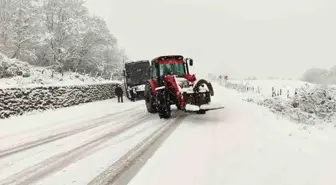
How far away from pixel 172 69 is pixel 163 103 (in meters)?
2.03

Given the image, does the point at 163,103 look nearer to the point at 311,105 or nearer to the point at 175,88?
the point at 175,88

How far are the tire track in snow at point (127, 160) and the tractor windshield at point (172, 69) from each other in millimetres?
3934

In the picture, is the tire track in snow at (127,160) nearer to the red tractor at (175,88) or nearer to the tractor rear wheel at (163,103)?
the red tractor at (175,88)

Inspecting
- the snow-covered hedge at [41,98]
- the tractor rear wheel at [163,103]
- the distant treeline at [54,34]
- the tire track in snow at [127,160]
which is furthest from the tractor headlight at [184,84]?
the distant treeline at [54,34]

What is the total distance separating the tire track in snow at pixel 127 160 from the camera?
5.71m

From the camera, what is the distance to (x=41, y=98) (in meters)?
18.9

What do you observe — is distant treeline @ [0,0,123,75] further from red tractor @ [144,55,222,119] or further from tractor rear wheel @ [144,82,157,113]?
red tractor @ [144,55,222,119]

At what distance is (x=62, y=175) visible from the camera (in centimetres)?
608

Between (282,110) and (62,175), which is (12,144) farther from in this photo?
(282,110)

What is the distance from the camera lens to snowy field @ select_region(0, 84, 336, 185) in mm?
5676

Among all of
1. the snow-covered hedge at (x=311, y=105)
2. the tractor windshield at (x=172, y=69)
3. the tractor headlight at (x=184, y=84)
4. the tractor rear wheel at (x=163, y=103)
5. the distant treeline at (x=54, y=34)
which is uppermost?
the distant treeline at (x=54, y=34)

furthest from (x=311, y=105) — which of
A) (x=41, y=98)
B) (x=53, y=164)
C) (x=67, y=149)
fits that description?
(x=53, y=164)

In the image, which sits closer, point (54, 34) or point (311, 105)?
point (311, 105)

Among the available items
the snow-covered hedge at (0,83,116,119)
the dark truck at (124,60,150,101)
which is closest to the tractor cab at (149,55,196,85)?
the snow-covered hedge at (0,83,116,119)
